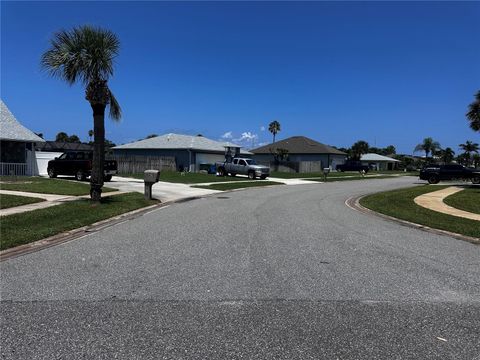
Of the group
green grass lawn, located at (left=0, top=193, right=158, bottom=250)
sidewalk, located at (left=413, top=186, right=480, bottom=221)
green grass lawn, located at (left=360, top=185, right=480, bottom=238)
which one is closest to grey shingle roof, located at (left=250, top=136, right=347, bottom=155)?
sidewalk, located at (left=413, top=186, right=480, bottom=221)

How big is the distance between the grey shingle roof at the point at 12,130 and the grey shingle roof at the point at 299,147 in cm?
4486

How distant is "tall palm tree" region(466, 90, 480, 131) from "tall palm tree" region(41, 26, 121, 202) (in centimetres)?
2740

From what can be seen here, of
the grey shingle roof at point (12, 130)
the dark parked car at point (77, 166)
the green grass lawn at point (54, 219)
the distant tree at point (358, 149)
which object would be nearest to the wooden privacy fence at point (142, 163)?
the grey shingle roof at point (12, 130)

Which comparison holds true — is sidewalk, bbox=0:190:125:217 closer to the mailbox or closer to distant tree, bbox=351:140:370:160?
the mailbox

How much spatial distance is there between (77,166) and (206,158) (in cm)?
2349

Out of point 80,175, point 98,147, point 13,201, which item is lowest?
point 13,201

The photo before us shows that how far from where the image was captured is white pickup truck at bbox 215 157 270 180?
41.7m

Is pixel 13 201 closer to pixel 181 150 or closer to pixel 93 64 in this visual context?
pixel 93 64

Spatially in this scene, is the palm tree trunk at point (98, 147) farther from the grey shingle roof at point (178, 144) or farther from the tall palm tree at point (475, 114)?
the grey shingle roof at point (178, 144)

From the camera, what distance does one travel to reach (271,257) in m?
8.52

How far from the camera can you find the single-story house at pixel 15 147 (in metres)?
29.8

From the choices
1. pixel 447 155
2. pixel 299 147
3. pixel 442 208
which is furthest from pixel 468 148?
pixel 442 208

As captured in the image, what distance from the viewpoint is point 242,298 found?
5.94 m

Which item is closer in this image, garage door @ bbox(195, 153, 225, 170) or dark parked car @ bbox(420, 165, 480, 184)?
dark parked car @ bbox(420, 165, 480, 184)
